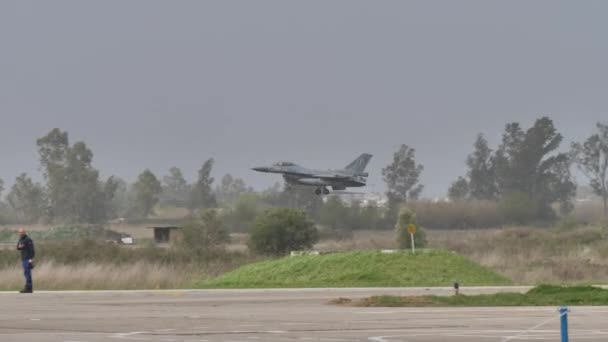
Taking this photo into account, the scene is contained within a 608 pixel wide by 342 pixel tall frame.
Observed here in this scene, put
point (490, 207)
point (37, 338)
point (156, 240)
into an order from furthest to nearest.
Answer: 1. point (490, 207)
2. point (156, 240)
3. point (37, 338)

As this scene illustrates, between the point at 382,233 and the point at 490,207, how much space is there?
435 inches

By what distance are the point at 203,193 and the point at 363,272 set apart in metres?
82.4

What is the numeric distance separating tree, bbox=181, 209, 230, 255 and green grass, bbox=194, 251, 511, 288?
1073 inches

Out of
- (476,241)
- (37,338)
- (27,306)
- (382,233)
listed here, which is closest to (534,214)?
(382,233)

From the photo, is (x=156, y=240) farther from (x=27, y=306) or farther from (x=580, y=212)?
(x=27, y=306)

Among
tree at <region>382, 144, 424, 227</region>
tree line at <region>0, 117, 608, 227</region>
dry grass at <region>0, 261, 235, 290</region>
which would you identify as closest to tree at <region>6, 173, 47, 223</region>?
tree line at <region>0, 117, 608, 227</region>

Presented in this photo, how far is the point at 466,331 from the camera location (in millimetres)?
20312

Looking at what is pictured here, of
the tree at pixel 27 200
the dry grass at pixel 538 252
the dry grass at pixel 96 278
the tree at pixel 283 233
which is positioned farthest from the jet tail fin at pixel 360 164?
the dry grass at pixel 96 278

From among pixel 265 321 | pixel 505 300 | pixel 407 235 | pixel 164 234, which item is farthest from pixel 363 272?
pixel 164 234

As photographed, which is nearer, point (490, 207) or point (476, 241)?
point (476, 241)

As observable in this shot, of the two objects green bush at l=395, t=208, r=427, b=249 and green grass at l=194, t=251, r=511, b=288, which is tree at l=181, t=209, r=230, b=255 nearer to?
green bush at l=395, t=208, r=427, b=249

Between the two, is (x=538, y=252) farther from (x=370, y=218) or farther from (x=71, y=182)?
(x=71, y=182)

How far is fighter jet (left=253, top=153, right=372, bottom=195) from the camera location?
8912 cm

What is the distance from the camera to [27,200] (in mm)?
136750
